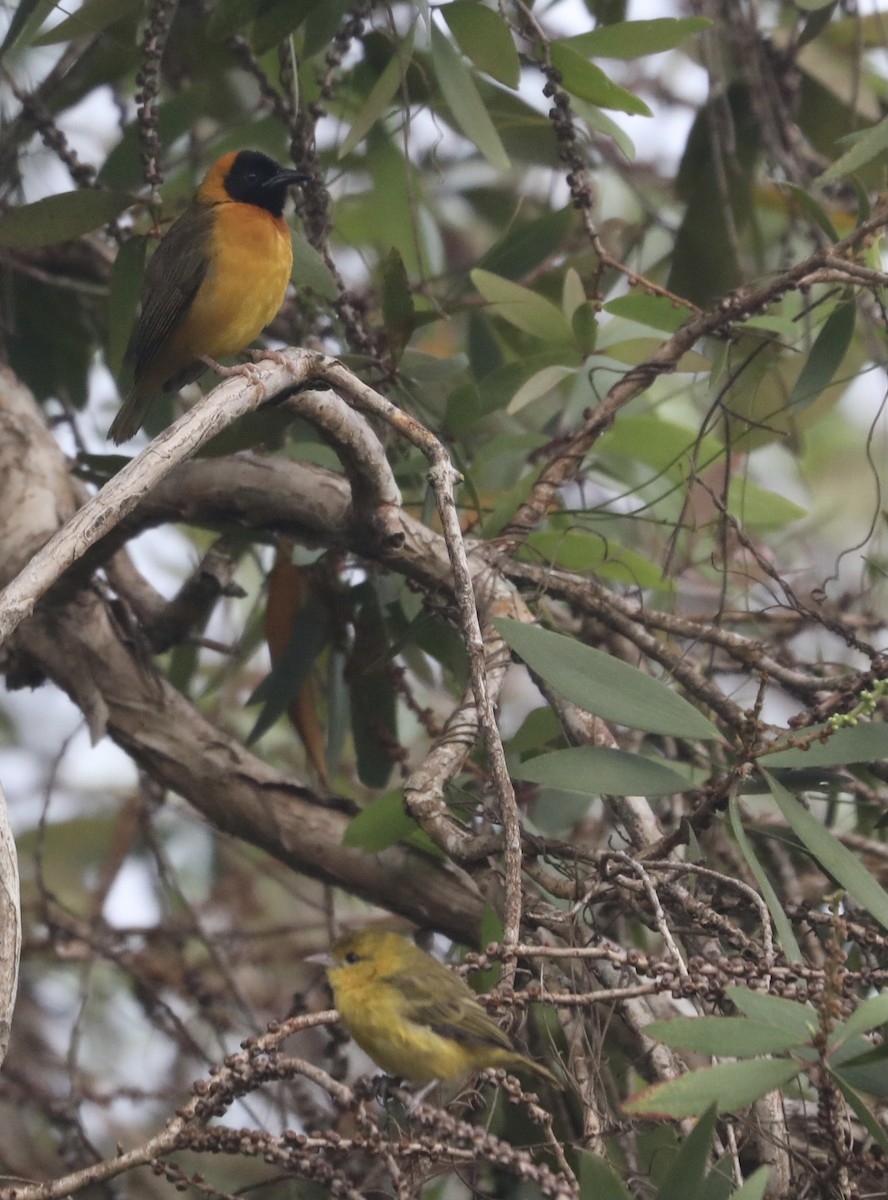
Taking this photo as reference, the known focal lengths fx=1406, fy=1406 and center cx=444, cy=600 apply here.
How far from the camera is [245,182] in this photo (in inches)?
159

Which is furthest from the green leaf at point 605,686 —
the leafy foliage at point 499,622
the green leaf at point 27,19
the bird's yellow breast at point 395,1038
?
the green leaf at point 27,19

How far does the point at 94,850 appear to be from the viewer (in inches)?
220

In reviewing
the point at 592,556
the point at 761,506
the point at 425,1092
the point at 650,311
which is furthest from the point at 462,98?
the point at 425,1092

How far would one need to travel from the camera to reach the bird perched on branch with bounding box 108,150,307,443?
3660 millimetres

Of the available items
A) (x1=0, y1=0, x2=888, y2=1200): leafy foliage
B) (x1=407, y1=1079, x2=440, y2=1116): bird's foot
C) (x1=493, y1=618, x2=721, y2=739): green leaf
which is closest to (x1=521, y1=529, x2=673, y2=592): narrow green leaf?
(x1=0, y1=0, x2=888, y2=1200): leafy foliage

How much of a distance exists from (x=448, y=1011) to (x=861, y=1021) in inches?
33.4

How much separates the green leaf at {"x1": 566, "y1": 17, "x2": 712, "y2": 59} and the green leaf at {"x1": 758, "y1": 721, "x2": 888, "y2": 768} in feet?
5.87

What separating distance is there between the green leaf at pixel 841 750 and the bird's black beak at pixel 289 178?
6.69ft

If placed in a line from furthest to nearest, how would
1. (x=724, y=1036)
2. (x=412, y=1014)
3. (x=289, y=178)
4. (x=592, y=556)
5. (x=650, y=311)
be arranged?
(x=289, y=178)
(x=592, y=556)
(x=650, y=311)
(x=412, y=1014)
(x=724, y=1036)

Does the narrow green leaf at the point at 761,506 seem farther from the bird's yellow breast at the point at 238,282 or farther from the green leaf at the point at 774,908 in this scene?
the green leaf at the point at 774,908

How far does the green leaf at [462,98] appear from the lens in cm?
319

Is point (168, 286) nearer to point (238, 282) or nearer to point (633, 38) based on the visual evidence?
point (238, 282)

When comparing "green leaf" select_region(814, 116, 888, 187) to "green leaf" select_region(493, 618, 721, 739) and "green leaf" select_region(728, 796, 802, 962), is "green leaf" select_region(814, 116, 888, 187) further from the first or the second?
"green leaf" select_region(728, 796, 802, 962)

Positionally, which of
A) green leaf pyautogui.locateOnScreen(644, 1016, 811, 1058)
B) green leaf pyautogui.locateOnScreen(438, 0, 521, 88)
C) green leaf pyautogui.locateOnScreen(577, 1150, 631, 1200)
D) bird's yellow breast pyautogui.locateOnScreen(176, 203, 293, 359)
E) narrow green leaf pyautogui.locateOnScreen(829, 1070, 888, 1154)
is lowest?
green leaf pyautogui.locateOnScreen(577, 1150, 631, 1200)
